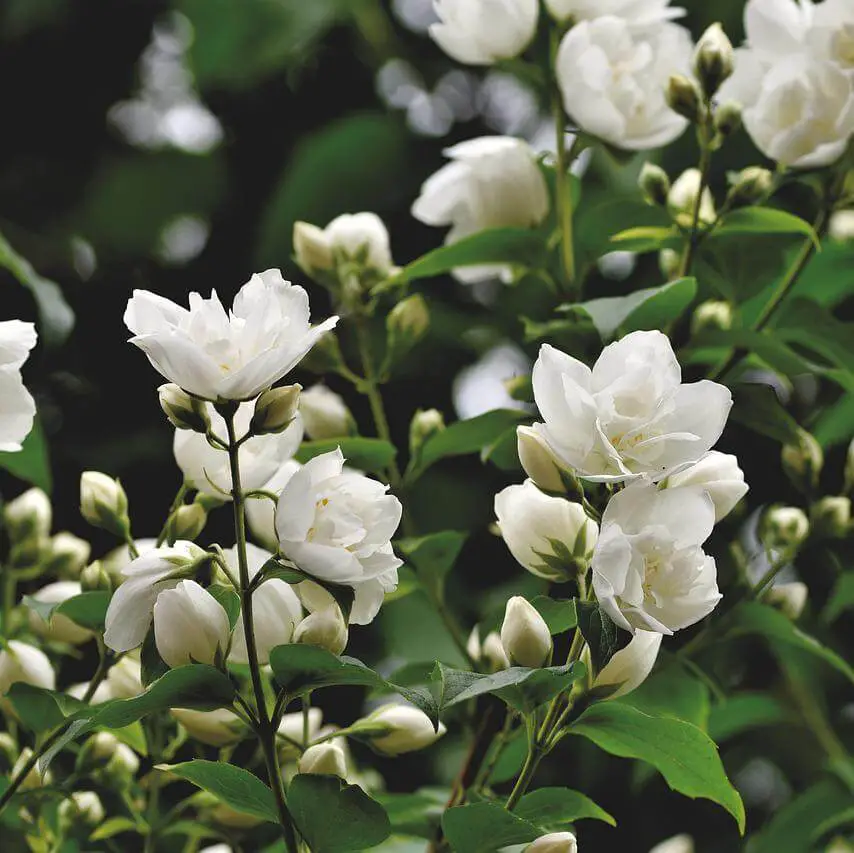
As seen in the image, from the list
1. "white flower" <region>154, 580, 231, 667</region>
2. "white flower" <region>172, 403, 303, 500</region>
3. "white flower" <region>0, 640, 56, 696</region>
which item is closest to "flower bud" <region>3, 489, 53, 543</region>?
"white flower" <region>0, 640, 56, 696</region>

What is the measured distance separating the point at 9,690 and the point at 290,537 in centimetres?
26

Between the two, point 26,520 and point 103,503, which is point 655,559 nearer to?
point 103,503

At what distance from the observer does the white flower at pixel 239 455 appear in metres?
0.68

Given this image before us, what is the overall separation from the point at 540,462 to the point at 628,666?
0.36 ft

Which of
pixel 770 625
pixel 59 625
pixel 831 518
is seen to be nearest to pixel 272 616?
pixel 59 625

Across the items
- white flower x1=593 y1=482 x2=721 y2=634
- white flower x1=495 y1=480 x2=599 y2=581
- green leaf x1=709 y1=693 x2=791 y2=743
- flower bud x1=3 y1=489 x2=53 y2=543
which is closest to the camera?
white flower x1=593 y1=482 x2=721 y2=634

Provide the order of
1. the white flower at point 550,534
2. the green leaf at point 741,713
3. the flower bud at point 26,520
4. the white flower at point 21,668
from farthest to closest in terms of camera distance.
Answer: the green leaf at point 741,713 < the flower bud at point 26,520 < the white flower at point 21,668 < the white flower at point 550,534

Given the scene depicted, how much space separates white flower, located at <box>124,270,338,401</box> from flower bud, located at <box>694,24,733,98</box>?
1.15 feet

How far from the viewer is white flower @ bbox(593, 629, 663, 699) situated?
0.64m

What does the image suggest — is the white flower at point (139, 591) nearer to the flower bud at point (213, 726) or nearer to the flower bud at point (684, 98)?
the flower bud at point (213, 726)

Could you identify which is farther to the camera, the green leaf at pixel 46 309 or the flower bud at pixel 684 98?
the green leaf at pixel 46 309

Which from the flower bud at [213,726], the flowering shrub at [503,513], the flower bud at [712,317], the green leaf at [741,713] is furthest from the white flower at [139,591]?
the green leaf at [741,713]

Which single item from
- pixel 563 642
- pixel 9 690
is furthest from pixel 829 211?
pixel 9 690

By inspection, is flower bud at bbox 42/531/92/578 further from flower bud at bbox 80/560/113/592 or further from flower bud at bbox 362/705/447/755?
flower bud at bbox 362/705/447/755
